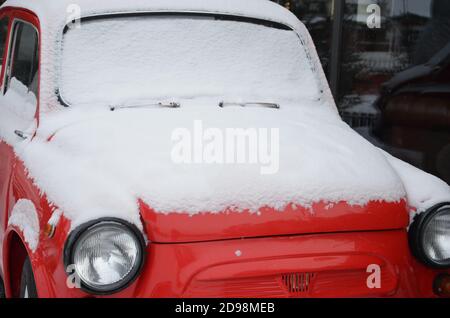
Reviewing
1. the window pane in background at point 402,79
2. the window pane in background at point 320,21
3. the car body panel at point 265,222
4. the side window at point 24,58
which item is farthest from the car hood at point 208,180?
the window pane in background at point 320,21

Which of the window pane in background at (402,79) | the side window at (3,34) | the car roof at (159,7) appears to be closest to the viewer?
the car roof at (159,7)

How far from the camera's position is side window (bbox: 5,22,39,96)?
12.2ft

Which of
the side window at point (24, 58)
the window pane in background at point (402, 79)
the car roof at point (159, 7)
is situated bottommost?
the window pane in background at point (402, 79)

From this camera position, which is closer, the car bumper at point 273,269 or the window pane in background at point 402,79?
the car bumper at point 273,269

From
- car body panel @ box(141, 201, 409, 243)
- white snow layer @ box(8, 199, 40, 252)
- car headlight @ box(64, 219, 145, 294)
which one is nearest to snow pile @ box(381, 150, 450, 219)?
car body panel @ box(141, 201, 409, 243)

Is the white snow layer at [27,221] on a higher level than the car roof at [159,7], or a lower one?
lower

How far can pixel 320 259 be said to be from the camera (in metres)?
2.57

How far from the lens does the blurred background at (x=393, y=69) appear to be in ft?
22.3

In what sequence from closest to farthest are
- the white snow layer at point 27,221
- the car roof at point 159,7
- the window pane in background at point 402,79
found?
1. the white snow layer at point 27,221
2. the car roof at point 159,7
3. the window pane in background at point 402,79

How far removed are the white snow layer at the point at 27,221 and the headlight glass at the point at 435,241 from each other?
1.47 meters

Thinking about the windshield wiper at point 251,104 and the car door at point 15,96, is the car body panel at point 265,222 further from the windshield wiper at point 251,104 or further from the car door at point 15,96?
the windshield wiper at point 251,104

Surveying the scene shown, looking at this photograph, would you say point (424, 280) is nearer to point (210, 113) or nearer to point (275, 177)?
point (275, 177)

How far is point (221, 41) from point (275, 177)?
1.27m
